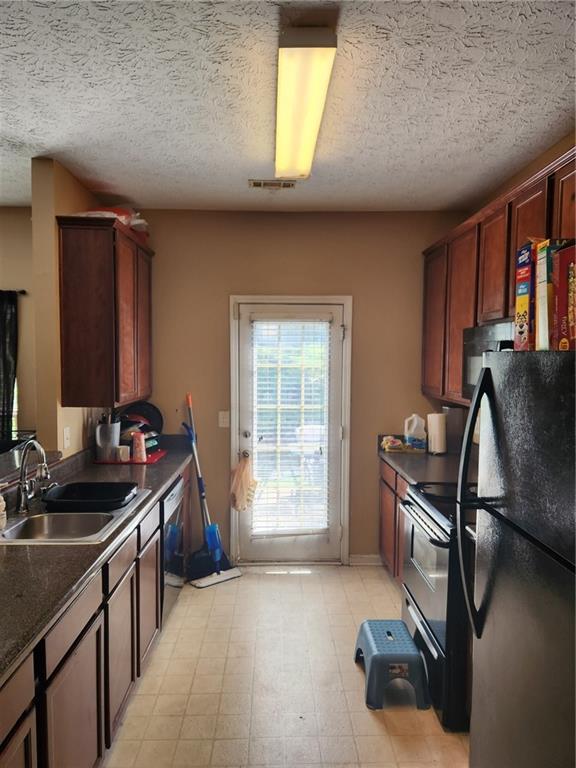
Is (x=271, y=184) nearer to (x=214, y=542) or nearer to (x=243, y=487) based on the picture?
(x=243, y=487)

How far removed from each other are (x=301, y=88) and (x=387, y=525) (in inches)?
109

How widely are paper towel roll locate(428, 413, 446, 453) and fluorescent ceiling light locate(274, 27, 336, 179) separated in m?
1.95

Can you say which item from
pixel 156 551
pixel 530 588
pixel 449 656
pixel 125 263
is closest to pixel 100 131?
pixel 125 263

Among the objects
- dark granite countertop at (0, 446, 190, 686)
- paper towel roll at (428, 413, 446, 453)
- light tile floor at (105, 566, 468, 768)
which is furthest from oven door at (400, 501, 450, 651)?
dark granite countertop at (0, 446, 190, 686)

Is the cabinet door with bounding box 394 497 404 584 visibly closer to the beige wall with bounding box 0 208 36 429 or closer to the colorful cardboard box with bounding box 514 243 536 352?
the colorful cardboard box with bounding box 514 243 536 352

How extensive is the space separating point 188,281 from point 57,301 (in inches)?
43.8

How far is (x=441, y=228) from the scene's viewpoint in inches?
139

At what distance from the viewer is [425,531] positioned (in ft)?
7.18

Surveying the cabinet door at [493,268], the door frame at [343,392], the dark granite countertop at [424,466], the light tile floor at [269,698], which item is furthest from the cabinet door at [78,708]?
the cabinet door at [493,268]

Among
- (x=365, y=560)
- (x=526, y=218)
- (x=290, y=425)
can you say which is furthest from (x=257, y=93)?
(x=365, y=560)

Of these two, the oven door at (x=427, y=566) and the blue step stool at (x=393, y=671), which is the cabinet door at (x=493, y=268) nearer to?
the oven door at (x=427, y=566)

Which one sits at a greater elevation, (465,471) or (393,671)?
(465,471)

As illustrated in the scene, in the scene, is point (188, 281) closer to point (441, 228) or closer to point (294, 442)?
point (294, 442)

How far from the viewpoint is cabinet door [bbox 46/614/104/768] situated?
132 centimetres
